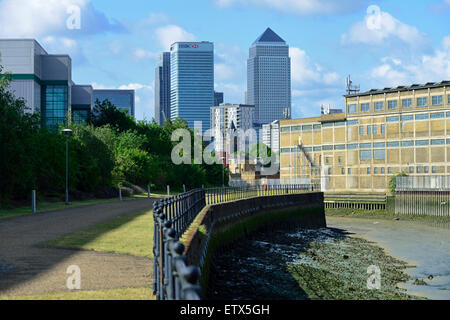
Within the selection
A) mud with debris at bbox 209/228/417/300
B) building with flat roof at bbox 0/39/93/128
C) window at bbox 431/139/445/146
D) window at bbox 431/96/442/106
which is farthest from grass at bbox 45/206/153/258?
building with flat roof at bbox 0/39/93/128

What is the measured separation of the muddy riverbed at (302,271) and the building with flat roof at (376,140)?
45.3 meters

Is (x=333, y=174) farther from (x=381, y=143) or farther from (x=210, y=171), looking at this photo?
(x=210, y=171)

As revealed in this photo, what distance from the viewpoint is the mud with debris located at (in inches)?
805

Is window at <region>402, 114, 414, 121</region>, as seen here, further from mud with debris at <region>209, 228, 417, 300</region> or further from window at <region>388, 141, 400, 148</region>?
mud with debris at <region>209, 228, 417, 300</region>

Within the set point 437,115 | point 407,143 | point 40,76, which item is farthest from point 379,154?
point 40,76

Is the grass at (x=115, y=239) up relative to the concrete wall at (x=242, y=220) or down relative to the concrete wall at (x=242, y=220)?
up

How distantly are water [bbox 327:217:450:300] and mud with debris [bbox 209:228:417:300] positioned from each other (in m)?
1.08

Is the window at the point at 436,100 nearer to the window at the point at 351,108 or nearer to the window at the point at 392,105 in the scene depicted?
the window at the point at 392,105

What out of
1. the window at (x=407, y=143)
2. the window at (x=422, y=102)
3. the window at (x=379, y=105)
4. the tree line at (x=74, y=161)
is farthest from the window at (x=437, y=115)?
the tree line at (x=74, y=161)

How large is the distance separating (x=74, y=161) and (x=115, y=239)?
104 feet

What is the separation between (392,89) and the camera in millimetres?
84625

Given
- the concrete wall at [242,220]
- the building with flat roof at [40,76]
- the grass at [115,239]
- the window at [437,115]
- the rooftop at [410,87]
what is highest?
the building with flat roof at [40,76]

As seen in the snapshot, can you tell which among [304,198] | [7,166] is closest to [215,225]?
[7,166]

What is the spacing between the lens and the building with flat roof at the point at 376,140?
262 ft
